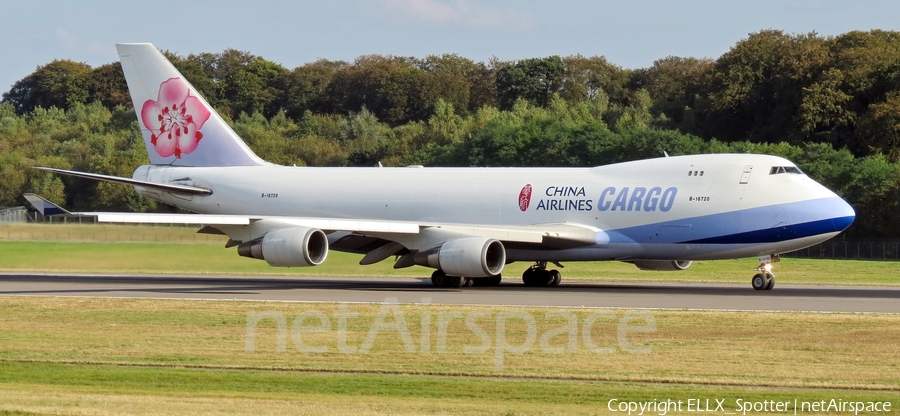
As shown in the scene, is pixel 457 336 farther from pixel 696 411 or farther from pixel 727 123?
pixel 727 123

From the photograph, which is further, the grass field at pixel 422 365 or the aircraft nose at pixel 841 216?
the aircraft nose at pixel 841 216

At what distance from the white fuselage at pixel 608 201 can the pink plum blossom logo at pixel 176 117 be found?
189 centimetres

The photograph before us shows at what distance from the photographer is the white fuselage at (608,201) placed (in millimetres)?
30328

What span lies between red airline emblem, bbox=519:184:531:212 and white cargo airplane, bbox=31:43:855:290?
30 millimetres

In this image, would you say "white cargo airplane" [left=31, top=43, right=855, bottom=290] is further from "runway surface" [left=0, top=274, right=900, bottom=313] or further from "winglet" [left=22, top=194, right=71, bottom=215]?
"winglet" [left=22, top=194, right=71, bottom=215]

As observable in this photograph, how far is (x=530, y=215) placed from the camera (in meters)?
33.7

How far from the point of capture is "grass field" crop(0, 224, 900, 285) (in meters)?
34.9

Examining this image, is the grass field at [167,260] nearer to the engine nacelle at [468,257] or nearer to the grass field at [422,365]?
the engine nacelle at [468,257]

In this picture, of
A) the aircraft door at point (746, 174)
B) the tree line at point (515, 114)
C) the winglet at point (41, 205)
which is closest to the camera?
the winglet at point (41, 205)

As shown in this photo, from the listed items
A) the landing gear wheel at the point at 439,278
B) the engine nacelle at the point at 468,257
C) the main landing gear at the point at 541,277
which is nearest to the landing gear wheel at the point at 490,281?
the main landing gear at the point at 541,277

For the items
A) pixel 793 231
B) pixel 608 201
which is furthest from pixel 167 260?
pixel 793 231

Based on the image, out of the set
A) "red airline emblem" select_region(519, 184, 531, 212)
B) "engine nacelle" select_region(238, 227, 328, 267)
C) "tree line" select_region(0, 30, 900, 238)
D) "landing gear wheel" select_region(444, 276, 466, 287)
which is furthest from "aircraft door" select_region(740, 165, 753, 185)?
"tree line" select_region(0, 30, 900, 238)
